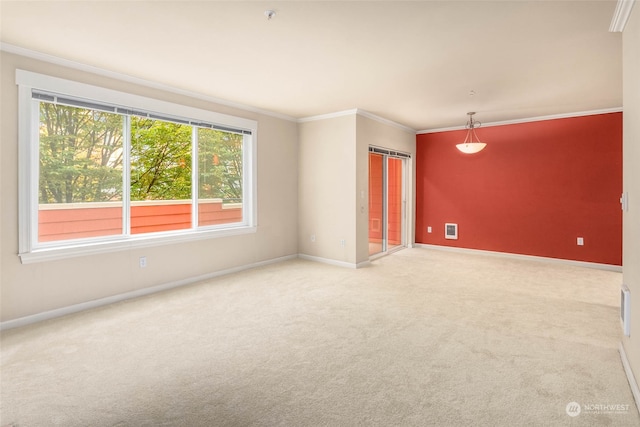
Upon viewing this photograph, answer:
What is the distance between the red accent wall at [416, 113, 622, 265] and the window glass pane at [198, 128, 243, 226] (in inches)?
156

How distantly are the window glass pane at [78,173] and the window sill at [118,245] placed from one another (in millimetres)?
154

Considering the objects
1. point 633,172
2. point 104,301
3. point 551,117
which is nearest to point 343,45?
point 633,172

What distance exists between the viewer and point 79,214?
347 centimetres

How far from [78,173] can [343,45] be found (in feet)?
9.73

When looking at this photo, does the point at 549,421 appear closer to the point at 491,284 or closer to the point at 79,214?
the point at 491,284

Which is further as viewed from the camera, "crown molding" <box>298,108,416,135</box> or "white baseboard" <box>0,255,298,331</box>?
"crown molding" <box>298,108,416,135</box>

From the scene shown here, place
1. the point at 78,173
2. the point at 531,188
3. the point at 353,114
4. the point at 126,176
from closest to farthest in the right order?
the point at 78,173 → the point at 126,176 → the point at 353,114 → the point at 531,188

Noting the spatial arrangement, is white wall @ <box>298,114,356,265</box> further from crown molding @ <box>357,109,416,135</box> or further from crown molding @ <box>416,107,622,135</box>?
crown molding @ <box>416,107,622,135</box>

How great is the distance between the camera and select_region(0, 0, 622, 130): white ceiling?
92.2 inches

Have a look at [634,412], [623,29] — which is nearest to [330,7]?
[623,29]

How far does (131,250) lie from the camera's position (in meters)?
3.80

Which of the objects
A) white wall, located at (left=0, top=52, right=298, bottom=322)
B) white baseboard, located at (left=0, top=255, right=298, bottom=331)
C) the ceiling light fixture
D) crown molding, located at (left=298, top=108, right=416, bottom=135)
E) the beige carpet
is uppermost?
crown molding, located at (left=298, top=108, right=416, bottom=135)

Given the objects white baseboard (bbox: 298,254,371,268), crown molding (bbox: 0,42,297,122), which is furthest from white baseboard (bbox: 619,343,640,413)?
crown molding (bbox: 0,42,297,122)

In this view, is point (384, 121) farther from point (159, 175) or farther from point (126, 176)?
point (126, 176)
